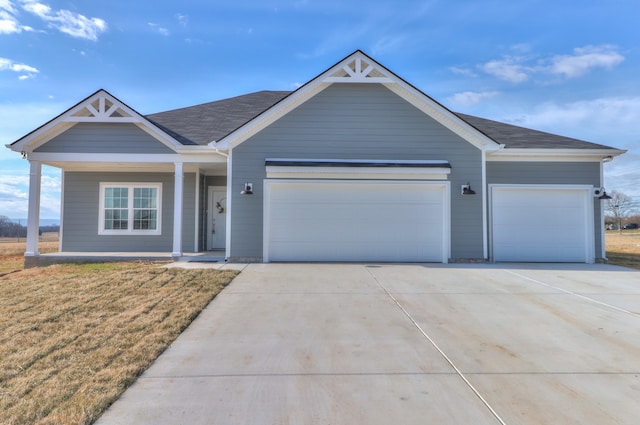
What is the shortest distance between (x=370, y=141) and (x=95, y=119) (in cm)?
801

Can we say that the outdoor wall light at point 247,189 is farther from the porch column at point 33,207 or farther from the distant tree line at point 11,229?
the distant tree line at point 11,229

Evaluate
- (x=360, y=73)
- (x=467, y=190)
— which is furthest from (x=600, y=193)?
(x=360, y=73)

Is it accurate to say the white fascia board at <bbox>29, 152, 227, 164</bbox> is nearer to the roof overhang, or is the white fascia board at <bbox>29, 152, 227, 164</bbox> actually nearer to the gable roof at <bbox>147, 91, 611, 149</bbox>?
the gable roof at <bbox>147, 91, 611, 149</bbox>

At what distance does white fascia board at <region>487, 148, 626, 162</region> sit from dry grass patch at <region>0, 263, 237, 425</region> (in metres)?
8.51

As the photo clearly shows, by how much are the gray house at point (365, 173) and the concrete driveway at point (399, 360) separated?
135 inches

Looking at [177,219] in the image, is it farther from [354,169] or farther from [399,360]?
[399,360]

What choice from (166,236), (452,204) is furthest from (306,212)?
(166,236)

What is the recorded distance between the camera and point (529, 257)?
36.1ft

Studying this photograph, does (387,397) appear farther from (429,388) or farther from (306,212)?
(306,212)

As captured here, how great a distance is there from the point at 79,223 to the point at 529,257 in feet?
48.0

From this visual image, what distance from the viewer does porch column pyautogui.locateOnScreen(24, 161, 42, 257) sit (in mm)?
10727

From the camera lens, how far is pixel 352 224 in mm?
10469

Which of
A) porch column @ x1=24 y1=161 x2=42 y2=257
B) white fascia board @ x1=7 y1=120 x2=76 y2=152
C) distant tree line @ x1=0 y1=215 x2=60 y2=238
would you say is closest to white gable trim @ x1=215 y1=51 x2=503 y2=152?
white fascia board @ x1=7 y1=120 x2=76 y2=152

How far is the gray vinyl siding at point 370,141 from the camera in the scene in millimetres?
10523
